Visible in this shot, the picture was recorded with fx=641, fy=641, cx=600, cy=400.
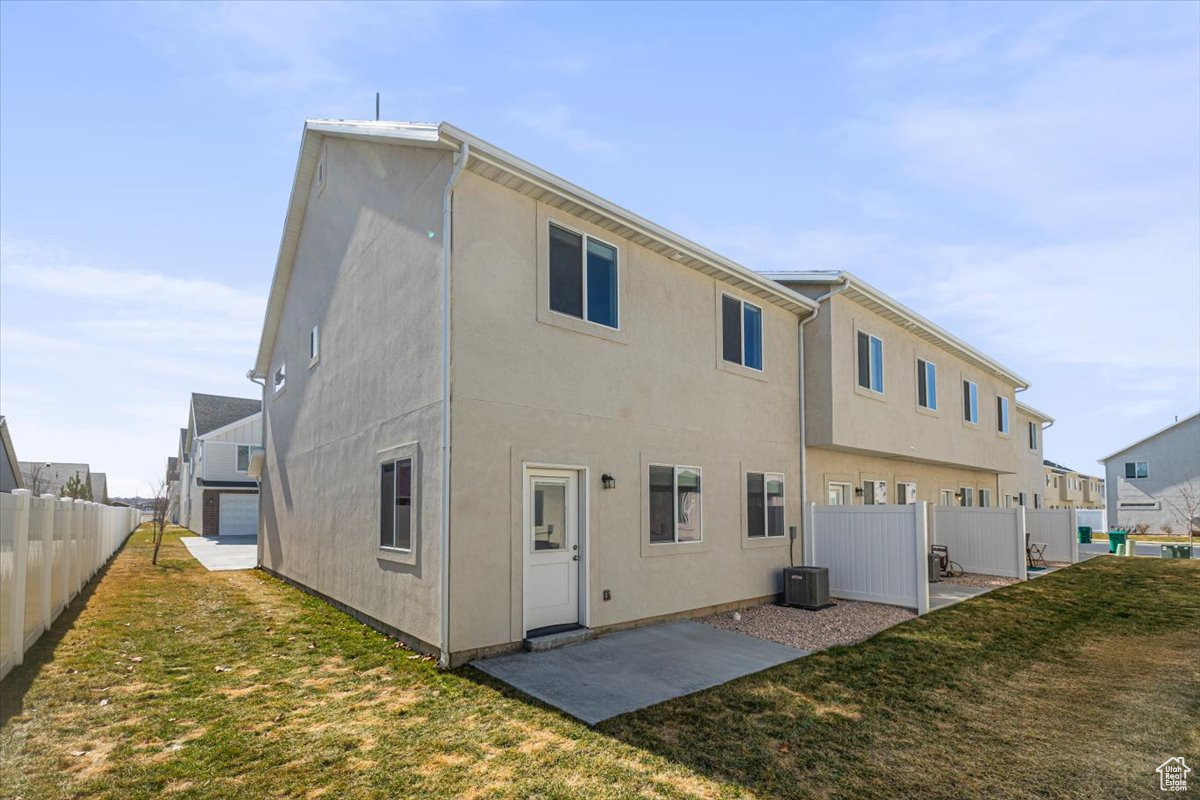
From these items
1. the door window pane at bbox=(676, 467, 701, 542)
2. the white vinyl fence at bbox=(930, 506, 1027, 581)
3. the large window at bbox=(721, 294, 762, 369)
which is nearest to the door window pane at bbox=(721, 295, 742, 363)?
the large window at bbox=(721, 294, 762, 369)

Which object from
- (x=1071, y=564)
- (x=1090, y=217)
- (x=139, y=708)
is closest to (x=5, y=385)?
(x=139, y=708)

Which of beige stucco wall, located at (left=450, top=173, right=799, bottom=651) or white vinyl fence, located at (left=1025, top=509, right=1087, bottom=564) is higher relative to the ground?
beige stucco wall, located at (left=450, top=173, right=799, bottom=651)

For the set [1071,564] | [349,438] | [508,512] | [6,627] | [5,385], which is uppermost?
[5,385]

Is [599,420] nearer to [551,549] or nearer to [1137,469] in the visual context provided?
[551,549]

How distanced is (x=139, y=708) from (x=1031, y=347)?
92.9 ft

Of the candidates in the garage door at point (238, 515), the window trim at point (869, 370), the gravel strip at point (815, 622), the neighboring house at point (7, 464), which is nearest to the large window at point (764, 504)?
the gravel strip at point (815, 622)

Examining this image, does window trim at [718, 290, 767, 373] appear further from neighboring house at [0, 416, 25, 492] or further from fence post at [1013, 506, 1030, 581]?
neighboring house at [0, 416, 25, 492]

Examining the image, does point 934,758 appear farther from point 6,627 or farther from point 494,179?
point 6,627

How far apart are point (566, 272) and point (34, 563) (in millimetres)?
7856

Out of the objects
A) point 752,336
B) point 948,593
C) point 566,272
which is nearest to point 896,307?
point 752,336

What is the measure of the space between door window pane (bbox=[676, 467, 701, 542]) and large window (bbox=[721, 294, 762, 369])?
2.35 metres

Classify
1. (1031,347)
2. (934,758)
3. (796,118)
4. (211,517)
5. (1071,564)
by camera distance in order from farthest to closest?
(211,517)
(1031,347)
(1071,564)
(796,118)
(934,758)

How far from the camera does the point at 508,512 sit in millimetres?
7867

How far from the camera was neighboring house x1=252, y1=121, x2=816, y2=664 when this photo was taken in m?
7.68
